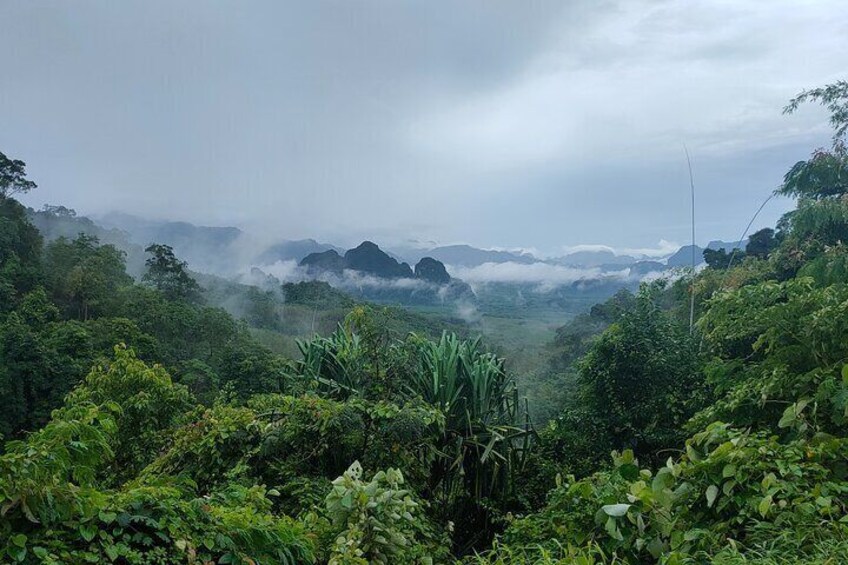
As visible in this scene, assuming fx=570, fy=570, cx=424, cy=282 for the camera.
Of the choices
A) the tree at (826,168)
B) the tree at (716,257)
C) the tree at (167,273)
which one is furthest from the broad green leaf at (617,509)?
the tree at (167,273)

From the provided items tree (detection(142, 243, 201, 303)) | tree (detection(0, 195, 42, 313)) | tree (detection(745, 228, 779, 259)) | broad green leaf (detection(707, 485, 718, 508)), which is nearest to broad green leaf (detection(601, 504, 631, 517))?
broad green leaf (detection(707, 485, 718, 508))

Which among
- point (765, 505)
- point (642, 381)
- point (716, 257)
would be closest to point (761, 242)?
point (716, 257)

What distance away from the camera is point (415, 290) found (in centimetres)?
4688

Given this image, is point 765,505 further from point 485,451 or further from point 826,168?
point 826,168

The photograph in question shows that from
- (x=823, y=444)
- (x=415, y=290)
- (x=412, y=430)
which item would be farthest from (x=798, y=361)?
(x=415, y=290)

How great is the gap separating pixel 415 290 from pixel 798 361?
1679 inches

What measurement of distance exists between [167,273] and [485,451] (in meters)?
24.1

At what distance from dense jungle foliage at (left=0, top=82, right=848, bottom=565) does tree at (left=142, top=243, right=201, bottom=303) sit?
19.6 meters

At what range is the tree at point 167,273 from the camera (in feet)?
81.3

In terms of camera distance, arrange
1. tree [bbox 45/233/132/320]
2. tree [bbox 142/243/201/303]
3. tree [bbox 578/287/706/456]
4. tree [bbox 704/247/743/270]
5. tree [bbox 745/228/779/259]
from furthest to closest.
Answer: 1. tree [bbox 142/243/201/303]
2. tree [bbox 45/233/132/320]
3. tree [bbox 745/228/779/259]
4. tree [bbox 704/247/743/270]
5. tree [bbox 578/287/706/456]

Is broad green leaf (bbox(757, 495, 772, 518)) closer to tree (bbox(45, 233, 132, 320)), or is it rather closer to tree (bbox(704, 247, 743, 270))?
tree (bbox(704, 247, 743, 270))

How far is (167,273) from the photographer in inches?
997

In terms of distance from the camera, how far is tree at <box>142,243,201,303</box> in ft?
81.3

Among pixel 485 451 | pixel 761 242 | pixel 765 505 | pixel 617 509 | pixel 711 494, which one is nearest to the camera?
pixel 765 505
